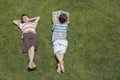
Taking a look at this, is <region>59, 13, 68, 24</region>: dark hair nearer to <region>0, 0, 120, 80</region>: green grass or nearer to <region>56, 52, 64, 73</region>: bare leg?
<region>0, 0, 120, 80</region>: green grass

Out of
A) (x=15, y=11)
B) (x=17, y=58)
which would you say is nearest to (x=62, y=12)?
(x=15, y=11)

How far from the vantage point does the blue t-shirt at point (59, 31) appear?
39.5 ft

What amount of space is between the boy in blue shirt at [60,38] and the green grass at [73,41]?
20 centimetres

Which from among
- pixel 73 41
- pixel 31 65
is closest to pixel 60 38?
pixel 73 41

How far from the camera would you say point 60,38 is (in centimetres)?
1199

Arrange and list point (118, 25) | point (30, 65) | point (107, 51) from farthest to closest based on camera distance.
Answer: point (118, 25)
point (107, 51)
point (30, 65)

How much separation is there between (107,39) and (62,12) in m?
2.02

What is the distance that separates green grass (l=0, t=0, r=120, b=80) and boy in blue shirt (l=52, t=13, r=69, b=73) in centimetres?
20

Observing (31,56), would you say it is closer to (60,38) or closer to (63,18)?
(60,38)

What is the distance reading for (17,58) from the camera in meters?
11.6

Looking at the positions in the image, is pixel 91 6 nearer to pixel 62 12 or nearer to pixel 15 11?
pixel 62 12

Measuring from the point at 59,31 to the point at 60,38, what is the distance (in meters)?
0.34

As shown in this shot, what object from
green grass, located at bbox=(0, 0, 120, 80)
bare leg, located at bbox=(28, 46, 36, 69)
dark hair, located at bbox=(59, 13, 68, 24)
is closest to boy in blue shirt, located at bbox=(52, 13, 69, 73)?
dark hair, located at bbox=(59, 13, 68, 24)

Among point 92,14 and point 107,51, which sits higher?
point 92,14
